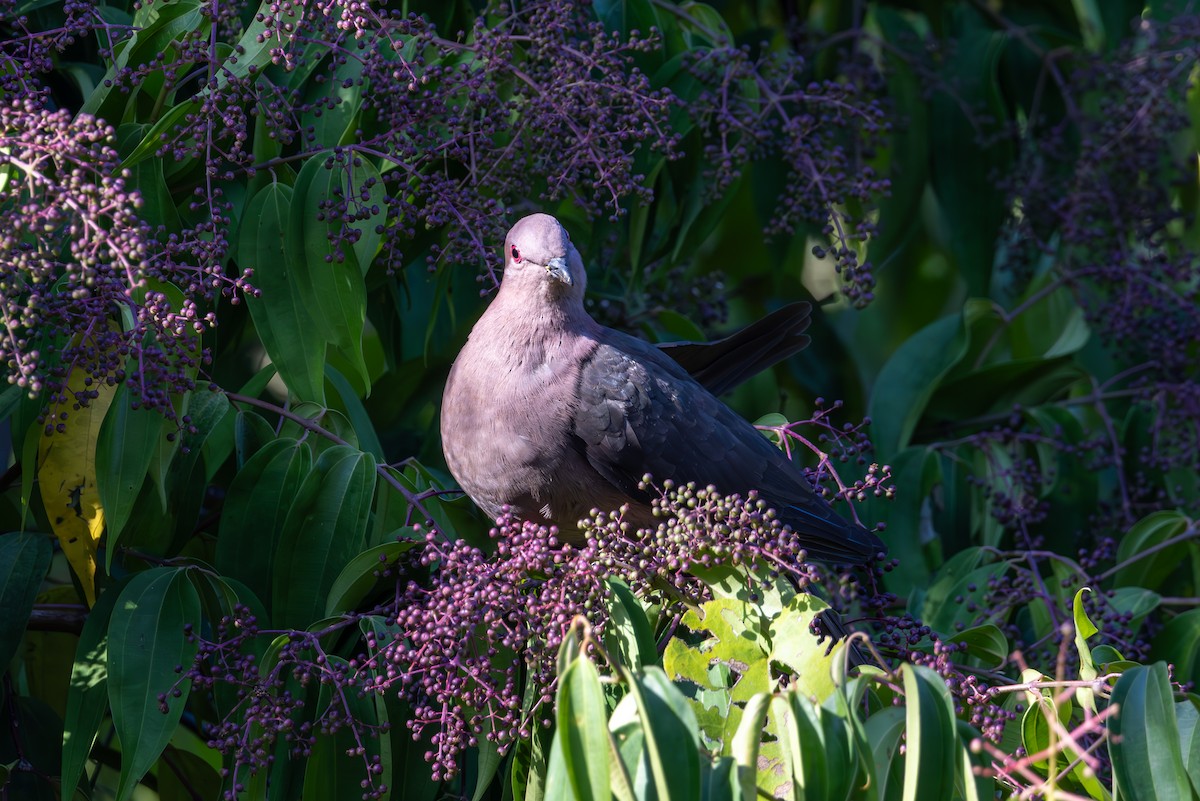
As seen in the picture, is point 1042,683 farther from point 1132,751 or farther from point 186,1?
point 186,1

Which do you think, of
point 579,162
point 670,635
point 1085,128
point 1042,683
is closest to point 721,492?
point 670,635

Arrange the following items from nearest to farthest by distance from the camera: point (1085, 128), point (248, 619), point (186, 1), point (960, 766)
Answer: point (960, 766) → point (248, 619) → point (186, 1) → point (1085, 128)

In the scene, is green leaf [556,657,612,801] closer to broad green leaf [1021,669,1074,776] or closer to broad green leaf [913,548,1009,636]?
broad green leaf [1021,669,1074,776]

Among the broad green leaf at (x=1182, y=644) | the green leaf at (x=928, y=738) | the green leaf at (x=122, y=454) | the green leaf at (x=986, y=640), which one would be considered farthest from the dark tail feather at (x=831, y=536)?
the green leaf at (x=122, y=454)

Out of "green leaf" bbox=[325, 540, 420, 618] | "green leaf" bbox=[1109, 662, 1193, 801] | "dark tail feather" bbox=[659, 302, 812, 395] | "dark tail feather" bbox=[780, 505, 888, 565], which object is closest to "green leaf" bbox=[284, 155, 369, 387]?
"green leaf" bbox=[325, 540, 420, 618]

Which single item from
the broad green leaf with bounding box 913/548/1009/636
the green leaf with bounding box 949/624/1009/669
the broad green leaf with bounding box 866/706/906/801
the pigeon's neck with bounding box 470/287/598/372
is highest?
the pigeon's neck with bounding box 470/287/598/372

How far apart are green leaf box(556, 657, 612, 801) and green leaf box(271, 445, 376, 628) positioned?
1.04 m

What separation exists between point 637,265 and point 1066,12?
2.52m

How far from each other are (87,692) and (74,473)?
0.41m

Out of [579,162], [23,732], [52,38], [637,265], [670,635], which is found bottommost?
[23,732]

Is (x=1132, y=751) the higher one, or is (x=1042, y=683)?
(x=1042, y=683)

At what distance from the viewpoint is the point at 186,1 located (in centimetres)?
267

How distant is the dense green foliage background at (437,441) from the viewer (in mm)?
1997

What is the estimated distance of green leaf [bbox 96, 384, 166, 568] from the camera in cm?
229
